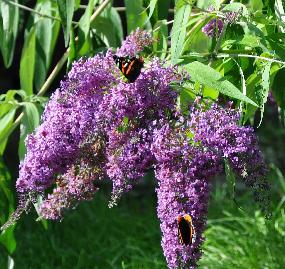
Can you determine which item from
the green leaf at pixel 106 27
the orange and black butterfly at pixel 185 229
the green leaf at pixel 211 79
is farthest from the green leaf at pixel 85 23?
the orange and black butterfly at pixel 185 229

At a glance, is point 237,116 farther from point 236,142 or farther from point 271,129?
point 271,129

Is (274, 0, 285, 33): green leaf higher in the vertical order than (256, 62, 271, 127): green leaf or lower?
higher

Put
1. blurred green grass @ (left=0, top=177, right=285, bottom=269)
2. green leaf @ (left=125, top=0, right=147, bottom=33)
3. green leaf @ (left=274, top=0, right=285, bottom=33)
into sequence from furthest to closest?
blurred green grass @ (left=0, top=177, right=285, bottom=269)
green leaf @ (left=125, top=0, right=147, bottom=33)
green leaf @ (left=274, top=0, right=285, bottom=33)

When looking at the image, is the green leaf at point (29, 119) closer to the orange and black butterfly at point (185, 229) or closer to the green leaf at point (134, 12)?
the green leaf at point (134, 12)

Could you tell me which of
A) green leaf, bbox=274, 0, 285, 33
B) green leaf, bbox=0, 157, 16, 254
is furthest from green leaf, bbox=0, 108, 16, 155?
green leaf, bbox=274, 0, 285, 33

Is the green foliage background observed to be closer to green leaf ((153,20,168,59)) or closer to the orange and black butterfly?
green leaf ((153,20,168,59))

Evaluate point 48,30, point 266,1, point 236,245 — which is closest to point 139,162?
point 266,1

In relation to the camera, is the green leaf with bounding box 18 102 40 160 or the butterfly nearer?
the butterfly
